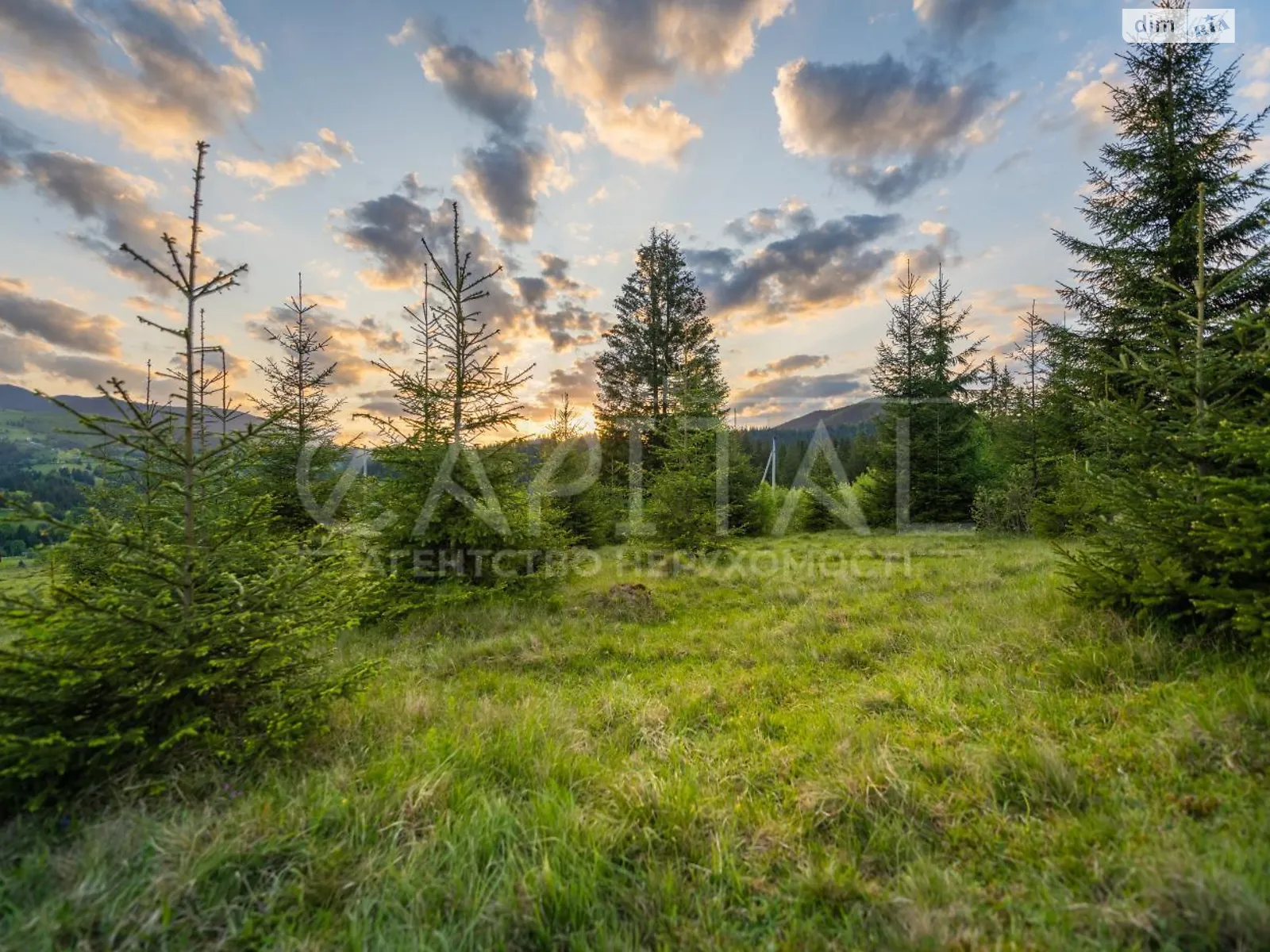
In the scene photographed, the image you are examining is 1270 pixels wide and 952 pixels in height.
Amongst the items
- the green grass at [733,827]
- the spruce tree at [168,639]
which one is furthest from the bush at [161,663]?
the green grass at [733,827]

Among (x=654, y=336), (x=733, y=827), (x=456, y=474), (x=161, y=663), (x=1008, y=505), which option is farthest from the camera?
(x=654, y=336)

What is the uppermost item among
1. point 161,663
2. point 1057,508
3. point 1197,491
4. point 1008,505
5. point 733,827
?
point 1197,491

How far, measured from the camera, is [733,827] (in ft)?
9.39

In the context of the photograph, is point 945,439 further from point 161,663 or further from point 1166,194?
point 161,663

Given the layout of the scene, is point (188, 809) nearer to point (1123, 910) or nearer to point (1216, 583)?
point (1123, 910)

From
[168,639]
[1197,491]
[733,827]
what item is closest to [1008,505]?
[1197,491]

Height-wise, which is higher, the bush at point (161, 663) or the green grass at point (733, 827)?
the bush at point (161, 663)

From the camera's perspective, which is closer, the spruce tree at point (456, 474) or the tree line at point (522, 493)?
the tree line at point (522, 493)

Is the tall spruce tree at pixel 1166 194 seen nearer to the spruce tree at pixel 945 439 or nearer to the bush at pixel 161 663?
the spruce tree at pixel 945 439

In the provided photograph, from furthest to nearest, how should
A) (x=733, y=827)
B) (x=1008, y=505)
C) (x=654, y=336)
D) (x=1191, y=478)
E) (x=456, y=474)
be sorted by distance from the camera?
(x=654, y=336)
(x=1008, y=505)
(x=456, y=474)
(x=1191, y=478)
(x=733, y=827)

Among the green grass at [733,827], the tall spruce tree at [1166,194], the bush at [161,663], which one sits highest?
the tall spruce tree at [1166,194]

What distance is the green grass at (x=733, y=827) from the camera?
210cm

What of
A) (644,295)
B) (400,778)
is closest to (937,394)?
(644,295)

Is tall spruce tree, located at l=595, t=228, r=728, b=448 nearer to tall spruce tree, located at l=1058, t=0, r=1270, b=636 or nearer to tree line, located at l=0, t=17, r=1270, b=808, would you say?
tree line, located at l=0, t=17, r=1270, b=808
